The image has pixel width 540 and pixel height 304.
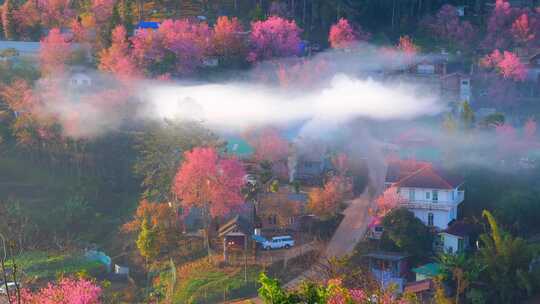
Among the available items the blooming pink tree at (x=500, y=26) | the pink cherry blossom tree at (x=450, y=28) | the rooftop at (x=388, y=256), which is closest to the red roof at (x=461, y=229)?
the rooftop at (x=388, y=256)

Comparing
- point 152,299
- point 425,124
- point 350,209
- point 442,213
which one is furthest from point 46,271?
point 425,124

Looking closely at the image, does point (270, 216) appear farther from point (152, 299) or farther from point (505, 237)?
point (505, 237)

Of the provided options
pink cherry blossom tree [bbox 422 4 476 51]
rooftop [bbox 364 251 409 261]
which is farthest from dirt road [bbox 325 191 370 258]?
pink cherry blossom tree [bbox 422 4 476 51]

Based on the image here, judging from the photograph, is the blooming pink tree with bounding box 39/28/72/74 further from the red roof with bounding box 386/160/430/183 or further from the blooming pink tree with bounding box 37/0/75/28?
the red roof with bounding box 386/160/430/183

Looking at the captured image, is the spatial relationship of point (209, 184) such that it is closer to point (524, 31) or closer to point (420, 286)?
point (420, 286)

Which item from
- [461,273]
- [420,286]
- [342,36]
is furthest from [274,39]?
[461,273]

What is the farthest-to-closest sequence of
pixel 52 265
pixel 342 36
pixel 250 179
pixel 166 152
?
pixel 342 36 → pixel 250 179 → pixel 166 152 → pixel 52 265
